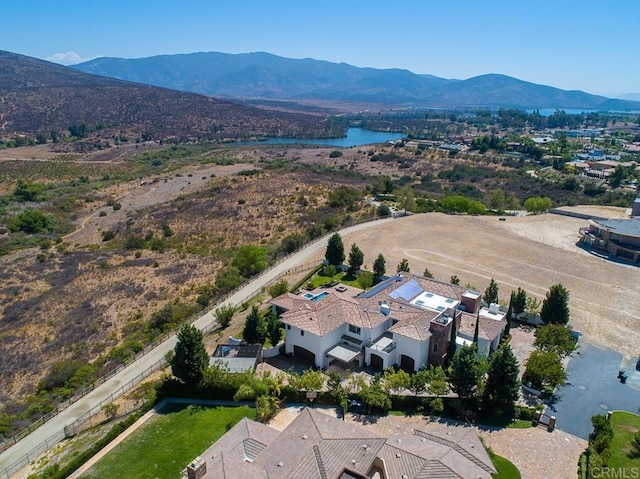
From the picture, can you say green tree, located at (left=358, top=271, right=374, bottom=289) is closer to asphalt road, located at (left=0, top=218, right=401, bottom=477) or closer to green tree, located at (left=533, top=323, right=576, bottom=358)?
asphalt road, located at (left=0, top=218, right=401, bottom=477)

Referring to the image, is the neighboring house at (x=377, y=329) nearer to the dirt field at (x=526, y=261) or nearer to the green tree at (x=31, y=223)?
the dirt field at (x=526, y=261)

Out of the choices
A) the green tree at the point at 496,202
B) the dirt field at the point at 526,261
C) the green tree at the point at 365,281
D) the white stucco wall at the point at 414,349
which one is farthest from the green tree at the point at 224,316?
the green tree at the point at 496,202

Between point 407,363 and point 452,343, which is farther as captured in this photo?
point 407,363

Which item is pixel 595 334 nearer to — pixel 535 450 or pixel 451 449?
pixel 535 450

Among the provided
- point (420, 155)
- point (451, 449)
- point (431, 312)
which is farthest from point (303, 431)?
point (420, 155)

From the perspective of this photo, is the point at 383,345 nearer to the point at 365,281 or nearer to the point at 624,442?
the point at 365,281

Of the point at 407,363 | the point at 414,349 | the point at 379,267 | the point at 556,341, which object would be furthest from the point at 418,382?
the point at 379,267
